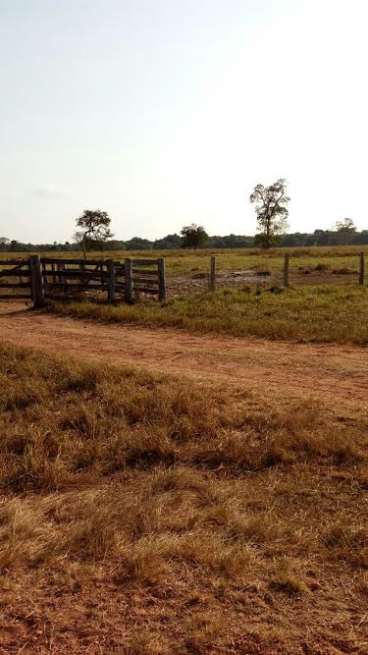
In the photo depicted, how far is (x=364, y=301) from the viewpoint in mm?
14461

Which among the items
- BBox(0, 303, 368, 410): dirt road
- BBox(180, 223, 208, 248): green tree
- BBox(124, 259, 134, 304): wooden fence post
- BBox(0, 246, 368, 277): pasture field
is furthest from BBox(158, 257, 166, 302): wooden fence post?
BBox(180, 223, 208, 248): green tree

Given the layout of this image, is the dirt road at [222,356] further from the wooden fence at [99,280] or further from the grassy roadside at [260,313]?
the wooden fence at [99,280]

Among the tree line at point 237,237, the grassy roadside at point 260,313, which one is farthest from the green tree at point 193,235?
the grassy roadside at point 260,313

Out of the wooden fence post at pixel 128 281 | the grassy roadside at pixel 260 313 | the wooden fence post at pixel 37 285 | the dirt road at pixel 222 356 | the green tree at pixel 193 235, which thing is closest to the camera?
the dirt road at pixel 222 356

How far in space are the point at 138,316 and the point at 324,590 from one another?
34.0ft

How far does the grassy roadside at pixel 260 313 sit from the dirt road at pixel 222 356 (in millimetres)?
565

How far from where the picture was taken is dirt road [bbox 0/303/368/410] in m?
7.28

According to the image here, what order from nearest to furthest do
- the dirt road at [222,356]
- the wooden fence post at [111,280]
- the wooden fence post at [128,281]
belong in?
the dirt road at [222,356] → the wooden fence post at [128,281] → the wooden fence post at [111,280]

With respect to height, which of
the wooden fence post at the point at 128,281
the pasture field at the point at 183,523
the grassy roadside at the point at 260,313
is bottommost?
the pasture field at the point at 183,523

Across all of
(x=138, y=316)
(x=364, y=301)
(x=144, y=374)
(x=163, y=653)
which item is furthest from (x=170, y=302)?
(x=163, y=653)

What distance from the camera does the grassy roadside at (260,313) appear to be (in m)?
10.8

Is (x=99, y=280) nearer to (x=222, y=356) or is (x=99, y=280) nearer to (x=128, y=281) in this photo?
(x=128, y=281)

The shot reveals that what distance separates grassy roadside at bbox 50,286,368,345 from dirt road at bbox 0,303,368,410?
565 mm

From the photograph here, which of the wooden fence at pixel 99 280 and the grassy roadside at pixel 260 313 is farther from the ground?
the wooden fence at pixel 99 280
